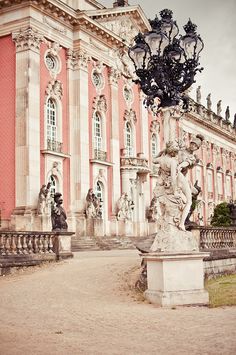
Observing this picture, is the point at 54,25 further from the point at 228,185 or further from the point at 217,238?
the point at 228,185

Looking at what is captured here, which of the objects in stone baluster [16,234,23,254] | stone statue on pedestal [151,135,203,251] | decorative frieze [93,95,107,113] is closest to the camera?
stone statue on pedestal [151,135,203,251]

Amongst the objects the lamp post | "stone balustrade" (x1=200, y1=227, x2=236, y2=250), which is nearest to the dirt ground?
"stone balustrade" (x1=200, y1=227, x2=236, y2=250)

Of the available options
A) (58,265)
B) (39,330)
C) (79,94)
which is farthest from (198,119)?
(39,330)

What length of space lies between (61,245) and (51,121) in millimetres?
11708

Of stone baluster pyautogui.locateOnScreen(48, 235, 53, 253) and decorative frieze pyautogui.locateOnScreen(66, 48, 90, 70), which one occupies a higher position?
decorative frieze pyautogui.locateOnScreen(66, 48, 90, 70)

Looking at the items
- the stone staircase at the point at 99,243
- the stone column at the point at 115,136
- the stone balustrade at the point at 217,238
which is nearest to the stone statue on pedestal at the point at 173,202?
the stone balustrade at the point at 217,238

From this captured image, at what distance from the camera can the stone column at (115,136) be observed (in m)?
32.8

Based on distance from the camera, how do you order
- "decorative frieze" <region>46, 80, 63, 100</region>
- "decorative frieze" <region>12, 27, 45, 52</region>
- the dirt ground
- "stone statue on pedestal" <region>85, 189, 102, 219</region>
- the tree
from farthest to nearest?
Result: the tree → "stone statue on pedestal" <region>85, 189, 102, 219</region> → "decorative frieze" <region>46, 80, 63, 100</region> → "decorative frieze" <region>12, 27, 45, 52</region> → the dirt ground

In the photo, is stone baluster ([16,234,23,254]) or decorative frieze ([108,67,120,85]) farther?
decorative frieze ([108,67,120,85])

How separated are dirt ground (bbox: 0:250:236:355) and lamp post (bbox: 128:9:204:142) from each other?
12.7 ft

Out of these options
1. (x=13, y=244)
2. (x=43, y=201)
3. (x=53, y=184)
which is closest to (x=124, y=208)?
(x=53, y=184)

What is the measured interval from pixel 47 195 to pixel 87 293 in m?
14.5

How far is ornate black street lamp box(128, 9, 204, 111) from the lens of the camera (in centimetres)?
1184

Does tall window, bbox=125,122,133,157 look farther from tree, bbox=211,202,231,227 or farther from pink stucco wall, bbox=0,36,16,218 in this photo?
pink stucco wall, bbox=0,36,16,218
